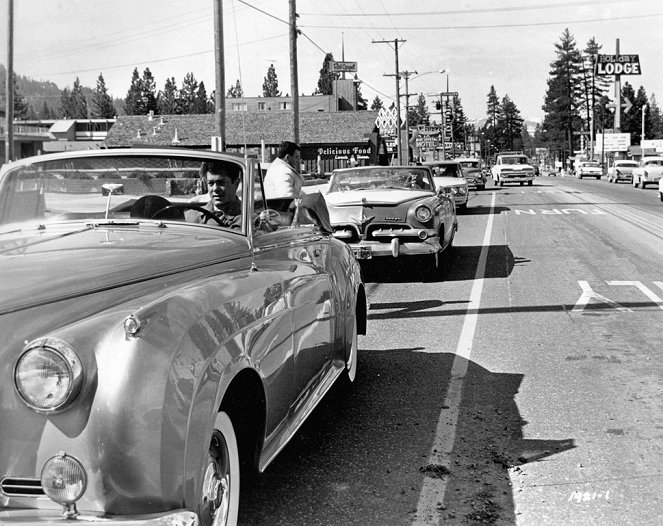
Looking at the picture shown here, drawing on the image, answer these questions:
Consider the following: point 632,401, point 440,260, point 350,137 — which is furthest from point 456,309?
point 350,137

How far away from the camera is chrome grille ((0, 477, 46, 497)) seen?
251 centimetres

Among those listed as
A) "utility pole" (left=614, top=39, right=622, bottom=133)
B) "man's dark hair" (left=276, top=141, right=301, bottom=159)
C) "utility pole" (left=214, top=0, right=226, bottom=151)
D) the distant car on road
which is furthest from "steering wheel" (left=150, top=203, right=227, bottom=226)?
"utility pole" (left=614, top=39, right=622, bottom=133)

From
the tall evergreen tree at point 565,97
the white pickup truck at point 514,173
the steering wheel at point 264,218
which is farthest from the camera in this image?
the tall evergreen tree at point 565,97

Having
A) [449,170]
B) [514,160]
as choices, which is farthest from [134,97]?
[449,170]

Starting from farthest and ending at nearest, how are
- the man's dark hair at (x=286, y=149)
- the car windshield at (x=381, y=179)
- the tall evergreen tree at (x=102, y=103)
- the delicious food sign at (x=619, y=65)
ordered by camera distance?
the tall evergreen tree at (x=102, y=103) → the delicious food sign at (x=619, y=65) → the car windshield at (x=381, y=179) → the man's dark hair at (x=286, y=149)

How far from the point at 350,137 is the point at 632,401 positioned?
6318 centimetres

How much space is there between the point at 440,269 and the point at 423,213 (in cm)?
95

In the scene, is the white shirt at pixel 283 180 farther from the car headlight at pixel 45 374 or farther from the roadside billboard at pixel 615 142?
the roadside billboard at pixel 615 142

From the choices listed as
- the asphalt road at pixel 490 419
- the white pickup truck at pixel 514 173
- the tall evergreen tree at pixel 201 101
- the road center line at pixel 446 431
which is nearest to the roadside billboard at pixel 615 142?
the white pickup truck at pixel 514 173

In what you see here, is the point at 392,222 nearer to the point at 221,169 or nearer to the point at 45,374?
the point at 221,169

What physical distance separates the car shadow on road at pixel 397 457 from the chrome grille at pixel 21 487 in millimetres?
1308

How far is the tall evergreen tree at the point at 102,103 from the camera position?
166375 millimetres

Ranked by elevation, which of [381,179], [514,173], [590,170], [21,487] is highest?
[590,170]

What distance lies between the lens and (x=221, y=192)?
174 inches
